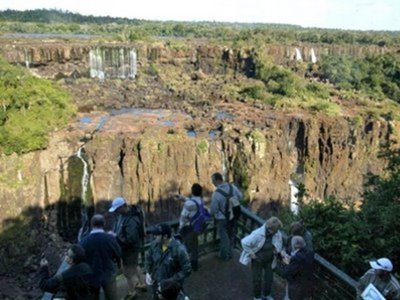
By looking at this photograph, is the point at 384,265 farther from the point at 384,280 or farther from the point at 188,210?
the point at 188,210

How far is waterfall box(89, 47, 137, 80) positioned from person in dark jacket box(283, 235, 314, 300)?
5452 cm

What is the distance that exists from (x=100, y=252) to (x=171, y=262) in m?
1.17

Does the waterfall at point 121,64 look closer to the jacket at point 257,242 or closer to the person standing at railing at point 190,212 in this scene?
the person standing at railing at point 190,212

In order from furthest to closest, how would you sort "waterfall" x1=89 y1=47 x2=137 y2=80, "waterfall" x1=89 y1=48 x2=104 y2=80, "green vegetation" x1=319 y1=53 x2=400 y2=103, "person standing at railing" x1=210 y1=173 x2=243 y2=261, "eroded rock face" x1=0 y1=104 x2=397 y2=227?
"green vegetation" x1=319 y1=53 x2=400 y2=103
"waterfall" x1=89 y1=47 x2=137 y2=80
"waterfall" x1=89 y1=48 x2=104 y2=80
"eroded rock face" x1=0 y1=104 x2=397 y2=227
"person standing at railing" x1=210 y1=173 x2=243 y2=261

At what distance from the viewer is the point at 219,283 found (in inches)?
391

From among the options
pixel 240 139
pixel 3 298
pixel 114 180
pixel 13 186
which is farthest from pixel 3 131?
pixel 240 139

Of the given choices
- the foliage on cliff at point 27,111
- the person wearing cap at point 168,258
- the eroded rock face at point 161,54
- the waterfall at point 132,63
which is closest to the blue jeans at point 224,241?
the person wearing cap at point 168,258

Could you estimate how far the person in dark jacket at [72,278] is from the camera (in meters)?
6.55

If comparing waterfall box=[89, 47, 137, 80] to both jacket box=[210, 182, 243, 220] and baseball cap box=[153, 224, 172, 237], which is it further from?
baseball cap box=[153, 224, 172, 237]

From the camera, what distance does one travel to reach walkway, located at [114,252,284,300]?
951 cm

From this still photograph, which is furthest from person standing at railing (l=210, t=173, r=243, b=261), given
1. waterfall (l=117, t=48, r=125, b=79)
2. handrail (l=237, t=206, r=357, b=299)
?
waterfall (l=117, t=48, r=125, b=79)

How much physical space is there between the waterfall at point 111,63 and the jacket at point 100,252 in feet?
177

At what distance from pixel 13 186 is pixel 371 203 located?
22.7m

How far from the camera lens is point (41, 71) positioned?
56.2m
